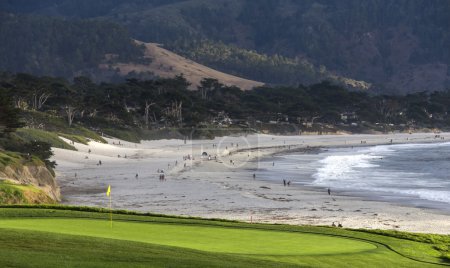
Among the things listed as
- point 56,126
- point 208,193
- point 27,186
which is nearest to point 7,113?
point 208,193

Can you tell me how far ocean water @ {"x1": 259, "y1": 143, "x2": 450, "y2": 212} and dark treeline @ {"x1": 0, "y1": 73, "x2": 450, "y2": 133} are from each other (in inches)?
1083

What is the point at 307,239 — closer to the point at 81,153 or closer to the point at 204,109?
the point at 81,153

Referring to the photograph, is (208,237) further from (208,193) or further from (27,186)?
(208,193)

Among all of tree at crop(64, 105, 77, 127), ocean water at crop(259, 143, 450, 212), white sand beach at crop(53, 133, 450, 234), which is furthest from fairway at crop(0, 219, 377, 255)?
tree at crop(64, 105, 77, 127)

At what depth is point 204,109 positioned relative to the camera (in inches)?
5458

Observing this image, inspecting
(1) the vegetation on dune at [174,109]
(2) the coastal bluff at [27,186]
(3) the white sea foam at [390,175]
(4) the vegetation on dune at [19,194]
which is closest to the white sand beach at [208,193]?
(2) the coastal bluff at [27,186]

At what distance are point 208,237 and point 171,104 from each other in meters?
113

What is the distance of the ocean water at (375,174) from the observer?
54062mm

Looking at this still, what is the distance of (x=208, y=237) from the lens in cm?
2186

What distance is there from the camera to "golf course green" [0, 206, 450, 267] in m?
16.8

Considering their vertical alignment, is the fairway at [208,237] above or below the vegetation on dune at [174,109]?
below

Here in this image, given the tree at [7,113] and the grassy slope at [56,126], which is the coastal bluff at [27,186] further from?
the grassy slope at [56,126]

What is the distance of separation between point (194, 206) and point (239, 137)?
9009 cm

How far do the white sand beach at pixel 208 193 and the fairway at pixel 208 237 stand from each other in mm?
14809
